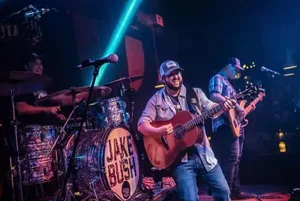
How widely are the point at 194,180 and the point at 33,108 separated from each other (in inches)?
126

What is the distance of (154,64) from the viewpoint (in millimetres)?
10297

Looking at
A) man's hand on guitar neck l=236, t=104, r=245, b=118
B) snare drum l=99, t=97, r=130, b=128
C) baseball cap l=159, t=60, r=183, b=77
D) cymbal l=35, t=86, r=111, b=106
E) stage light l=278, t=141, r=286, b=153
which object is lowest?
stage light l=278, t=141, r=286, b=153

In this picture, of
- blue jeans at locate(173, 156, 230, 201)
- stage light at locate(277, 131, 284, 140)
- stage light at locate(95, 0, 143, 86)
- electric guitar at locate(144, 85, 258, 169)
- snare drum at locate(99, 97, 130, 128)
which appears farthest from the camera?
stage light at locate(277, 131, 284, 140)

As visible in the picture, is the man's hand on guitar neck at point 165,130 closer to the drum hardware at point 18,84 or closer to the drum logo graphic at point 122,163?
the drum logo graphic at point 122,163

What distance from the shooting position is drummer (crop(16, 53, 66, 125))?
5795 mm

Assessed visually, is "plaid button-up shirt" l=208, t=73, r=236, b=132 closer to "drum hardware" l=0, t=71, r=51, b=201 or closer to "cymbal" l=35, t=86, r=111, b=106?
"cymbal" l=35, t=86, r=111, b=106

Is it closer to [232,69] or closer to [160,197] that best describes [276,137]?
[232,69]

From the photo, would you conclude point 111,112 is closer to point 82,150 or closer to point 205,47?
point 82,150

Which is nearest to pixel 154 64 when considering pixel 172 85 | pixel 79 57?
pixel 79 57

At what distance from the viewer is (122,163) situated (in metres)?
5.62

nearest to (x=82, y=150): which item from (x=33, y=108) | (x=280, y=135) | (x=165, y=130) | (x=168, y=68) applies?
(x=33, y=108)

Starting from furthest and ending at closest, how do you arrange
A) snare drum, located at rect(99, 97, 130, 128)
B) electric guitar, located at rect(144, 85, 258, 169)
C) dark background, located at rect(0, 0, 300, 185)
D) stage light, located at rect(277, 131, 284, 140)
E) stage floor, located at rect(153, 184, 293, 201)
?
stage light, located at rect(277, 131, 284, 140), dark background, located at rect(0, 0, 300, 185), stage floor, located at rect(153, 184, 293, 201), snare drum, located at rect(99, 97, 130, 128), electric guitar, located at rect(144, 85, 258, 169)

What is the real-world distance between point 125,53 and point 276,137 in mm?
Answer: 5199

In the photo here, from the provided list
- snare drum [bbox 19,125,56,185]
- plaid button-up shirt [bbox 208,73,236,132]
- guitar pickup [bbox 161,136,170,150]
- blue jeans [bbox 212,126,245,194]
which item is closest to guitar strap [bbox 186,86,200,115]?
guitar pickup [bbox 161,136,170,150]
